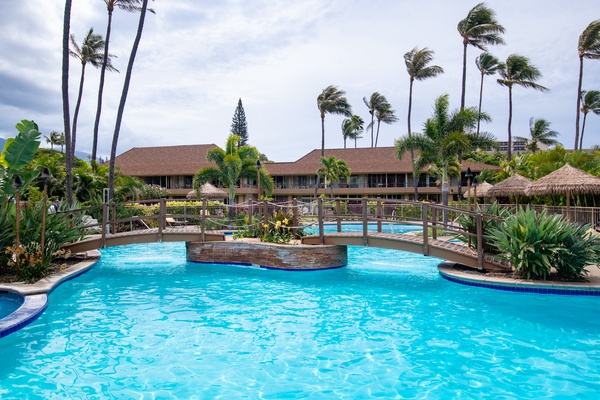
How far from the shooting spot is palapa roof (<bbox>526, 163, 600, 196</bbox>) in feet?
59.9

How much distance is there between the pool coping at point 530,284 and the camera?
30.5 ft

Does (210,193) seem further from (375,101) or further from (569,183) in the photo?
(375,101)

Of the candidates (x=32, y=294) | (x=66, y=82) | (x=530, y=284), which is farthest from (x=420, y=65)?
(x=32, y=294)

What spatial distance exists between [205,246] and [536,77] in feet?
143

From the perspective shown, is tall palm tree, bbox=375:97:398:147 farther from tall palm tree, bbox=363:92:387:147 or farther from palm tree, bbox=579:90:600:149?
palm tree, bbox=579:90:600:149

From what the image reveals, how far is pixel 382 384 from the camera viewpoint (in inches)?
212

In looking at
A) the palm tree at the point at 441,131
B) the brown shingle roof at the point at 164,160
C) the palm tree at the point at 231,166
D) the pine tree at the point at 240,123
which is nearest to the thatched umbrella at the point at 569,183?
the palm tree at the point at 441,131

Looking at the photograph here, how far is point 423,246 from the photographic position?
11.8m

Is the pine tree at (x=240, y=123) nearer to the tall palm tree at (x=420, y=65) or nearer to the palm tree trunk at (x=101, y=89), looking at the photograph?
the tall palm tree at (x=420, y=65)

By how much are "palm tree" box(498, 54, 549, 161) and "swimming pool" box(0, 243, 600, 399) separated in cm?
4116

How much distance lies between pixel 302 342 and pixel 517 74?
47099 mm

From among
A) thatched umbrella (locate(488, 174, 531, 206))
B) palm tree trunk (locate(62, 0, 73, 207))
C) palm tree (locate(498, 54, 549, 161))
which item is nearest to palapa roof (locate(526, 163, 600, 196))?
thatched umbrella (locate(488, 174, 531, 206))

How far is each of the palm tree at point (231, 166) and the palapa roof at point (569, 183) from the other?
16971mm

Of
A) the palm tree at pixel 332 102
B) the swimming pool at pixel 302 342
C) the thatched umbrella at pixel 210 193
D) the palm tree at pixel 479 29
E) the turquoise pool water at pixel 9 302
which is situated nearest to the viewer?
the swimming pool at pixel 302 342
